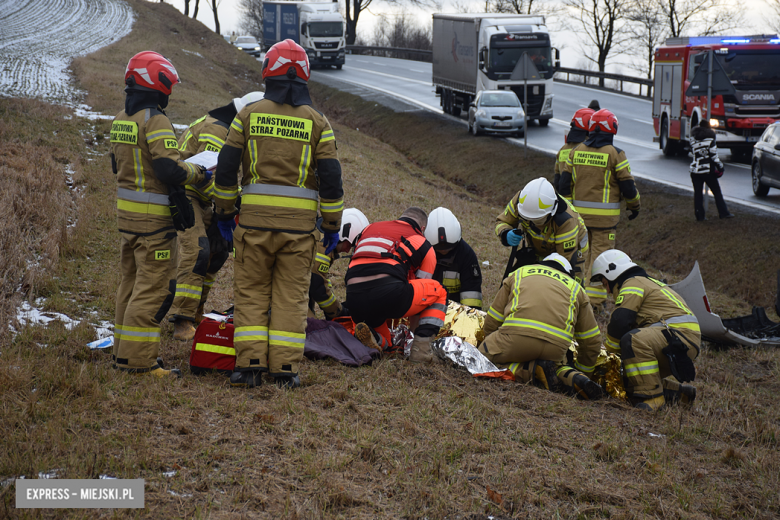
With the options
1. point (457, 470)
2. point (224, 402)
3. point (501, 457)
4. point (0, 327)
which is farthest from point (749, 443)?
point (0, 327)

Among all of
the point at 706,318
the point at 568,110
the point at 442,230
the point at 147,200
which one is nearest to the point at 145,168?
the point at 147,200

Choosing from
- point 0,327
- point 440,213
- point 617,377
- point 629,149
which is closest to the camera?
point 0,327

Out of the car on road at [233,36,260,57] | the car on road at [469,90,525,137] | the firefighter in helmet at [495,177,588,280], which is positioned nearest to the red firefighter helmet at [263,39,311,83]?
the firefighter in helmet at [495,177,588,280]

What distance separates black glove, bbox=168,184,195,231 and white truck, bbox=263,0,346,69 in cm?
3787

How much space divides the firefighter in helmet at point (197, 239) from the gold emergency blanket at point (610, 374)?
11.4 feet

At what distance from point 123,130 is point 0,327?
1.84 metres

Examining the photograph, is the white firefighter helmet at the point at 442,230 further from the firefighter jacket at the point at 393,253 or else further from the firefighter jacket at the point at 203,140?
the firefighter jacket at the point at 203,140

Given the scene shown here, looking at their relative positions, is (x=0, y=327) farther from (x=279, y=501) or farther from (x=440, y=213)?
(x=440, y=213)

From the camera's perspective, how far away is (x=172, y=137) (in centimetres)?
457

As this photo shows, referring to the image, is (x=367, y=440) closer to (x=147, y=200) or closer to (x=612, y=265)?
(x=147, y=200)

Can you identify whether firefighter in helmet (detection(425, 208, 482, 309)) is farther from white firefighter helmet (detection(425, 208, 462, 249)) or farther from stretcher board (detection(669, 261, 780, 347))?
stretcher board (detection(669, 261, 780, 347))

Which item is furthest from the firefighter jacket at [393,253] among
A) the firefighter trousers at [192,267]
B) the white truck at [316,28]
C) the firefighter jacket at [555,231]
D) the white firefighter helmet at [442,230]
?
the white truck at [316,28]

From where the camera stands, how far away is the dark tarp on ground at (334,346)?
516 centimetres

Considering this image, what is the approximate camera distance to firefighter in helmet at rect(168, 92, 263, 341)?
18.4 feet
